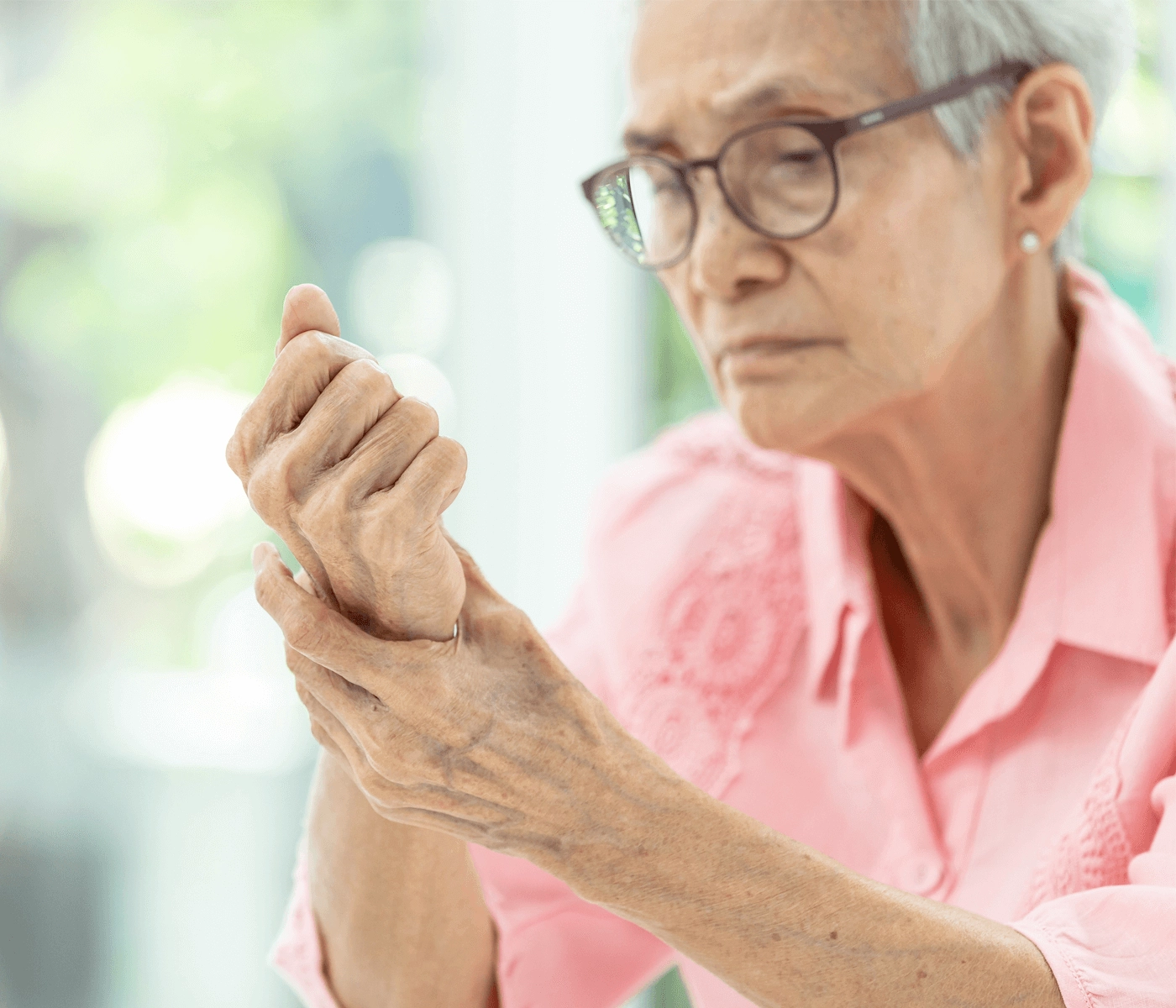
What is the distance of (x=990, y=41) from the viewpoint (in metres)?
0.95

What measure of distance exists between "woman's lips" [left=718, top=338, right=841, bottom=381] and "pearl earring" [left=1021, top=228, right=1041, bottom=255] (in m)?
0.18

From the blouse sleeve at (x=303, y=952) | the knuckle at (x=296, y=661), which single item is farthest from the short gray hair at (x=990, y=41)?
the blouse sleeve at (x=303, y=952)

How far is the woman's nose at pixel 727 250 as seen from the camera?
95 centimetres

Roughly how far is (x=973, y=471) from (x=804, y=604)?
186mm

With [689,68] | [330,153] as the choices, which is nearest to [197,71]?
[330,153]

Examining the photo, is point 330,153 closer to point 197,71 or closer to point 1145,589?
point 197,71

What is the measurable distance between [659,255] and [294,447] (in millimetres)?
499

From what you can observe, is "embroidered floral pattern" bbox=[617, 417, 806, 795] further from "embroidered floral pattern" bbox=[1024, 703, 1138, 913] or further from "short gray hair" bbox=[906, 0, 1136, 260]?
"short gray hair" bbox=[906, 0, 1136, 260]

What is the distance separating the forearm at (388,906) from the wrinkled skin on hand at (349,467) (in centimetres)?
29

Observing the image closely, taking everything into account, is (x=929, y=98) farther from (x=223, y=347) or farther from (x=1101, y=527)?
(x=223, y=347)

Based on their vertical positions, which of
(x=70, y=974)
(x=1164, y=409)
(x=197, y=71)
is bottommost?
(x=70, y=974)

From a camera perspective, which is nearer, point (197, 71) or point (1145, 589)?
point (1145, 589)

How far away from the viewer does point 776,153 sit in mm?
936

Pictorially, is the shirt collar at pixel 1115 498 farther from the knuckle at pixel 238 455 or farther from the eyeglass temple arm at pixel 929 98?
the knuckle at pixel 238 455
